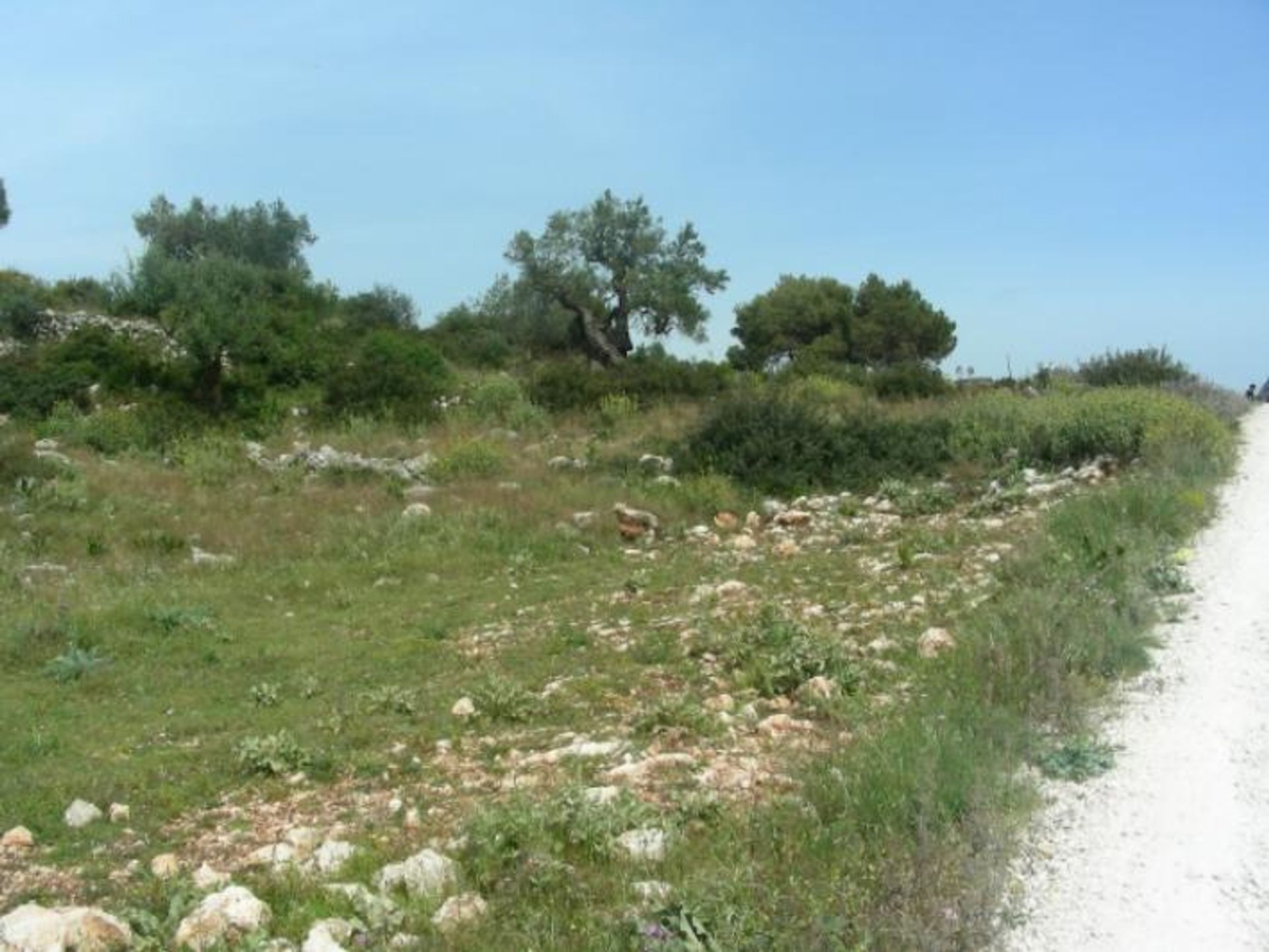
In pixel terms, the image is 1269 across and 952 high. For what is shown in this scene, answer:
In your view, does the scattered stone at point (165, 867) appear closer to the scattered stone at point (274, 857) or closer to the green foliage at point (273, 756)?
the scattered stone at point (274, 857)

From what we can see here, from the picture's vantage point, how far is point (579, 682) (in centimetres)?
769

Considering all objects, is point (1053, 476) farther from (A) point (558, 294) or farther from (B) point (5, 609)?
(A) point (558, 294)

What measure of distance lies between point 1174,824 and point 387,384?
19.2 metres

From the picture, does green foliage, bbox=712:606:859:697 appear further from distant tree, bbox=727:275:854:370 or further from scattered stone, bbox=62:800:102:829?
distant tree, bbox=727:275:854:370

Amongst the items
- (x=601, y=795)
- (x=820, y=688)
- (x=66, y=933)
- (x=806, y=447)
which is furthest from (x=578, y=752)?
(x=806, y=447)

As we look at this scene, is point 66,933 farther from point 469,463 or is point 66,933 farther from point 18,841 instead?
point 469,463

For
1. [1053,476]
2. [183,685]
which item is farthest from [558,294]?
[183,685]

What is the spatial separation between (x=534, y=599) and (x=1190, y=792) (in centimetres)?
682

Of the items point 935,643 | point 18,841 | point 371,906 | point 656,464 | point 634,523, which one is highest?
point 656,464

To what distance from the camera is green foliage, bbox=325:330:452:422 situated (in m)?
21.7

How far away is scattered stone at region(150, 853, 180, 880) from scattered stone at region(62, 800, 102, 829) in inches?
32.2

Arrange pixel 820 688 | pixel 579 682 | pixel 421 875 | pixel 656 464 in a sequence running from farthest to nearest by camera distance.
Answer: pixel 656 464
pixel 579 682
pixel 820 688
pixel 421 875

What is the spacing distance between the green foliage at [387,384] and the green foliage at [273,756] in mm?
14782

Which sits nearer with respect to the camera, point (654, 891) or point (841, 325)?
point (654, 891)
